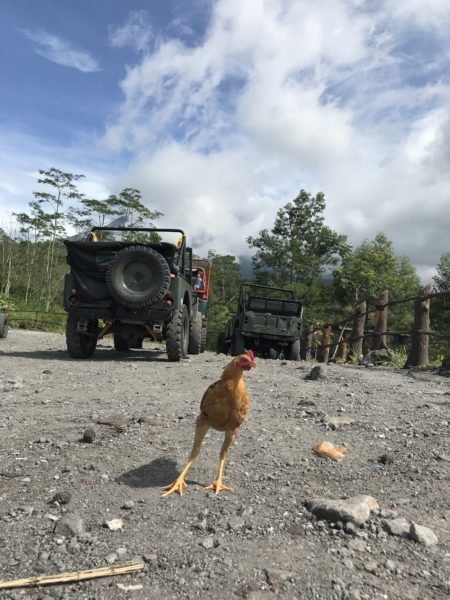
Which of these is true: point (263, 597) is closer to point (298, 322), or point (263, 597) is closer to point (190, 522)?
point (190, 522)

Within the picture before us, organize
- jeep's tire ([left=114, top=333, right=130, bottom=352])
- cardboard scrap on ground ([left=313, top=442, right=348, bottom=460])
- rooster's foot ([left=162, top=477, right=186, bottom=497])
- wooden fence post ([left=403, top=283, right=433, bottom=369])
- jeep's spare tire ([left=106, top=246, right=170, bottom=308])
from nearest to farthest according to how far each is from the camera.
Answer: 1. rooster's foot ([left=162, top=477, right=186, bottom=497])
2. cardboard scrap on ground ([left=313, top=442, right=348, bottom=460])
3. jeep's spare tire ([left=106, top=246, right=170, bottom=308])
4. wooden fence post ([left=403, top=283, right=433, bottom=369])
5. jeep's tire ([left=114, top=333, right=130, bottom=352])

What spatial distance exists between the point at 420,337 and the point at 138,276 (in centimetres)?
544

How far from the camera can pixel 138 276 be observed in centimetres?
796

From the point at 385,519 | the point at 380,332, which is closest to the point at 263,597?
the point at 385,519

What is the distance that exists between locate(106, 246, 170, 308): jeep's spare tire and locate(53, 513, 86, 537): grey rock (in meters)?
5.63

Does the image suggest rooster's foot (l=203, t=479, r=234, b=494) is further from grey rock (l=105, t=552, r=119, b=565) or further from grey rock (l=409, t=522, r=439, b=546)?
grey rock (l=409, t=522, r=439, b=546)

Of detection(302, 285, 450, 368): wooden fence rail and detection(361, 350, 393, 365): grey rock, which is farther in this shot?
detection(361, 350, 393, 365): grey rock


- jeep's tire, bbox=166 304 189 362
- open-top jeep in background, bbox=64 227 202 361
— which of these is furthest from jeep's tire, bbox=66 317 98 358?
jeep's tire, bbox=166 304 189 362

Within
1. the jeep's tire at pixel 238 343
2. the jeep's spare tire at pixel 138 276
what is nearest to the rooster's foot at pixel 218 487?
the jeep's spare tire at pixel 138 276

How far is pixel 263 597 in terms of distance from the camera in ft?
5.74

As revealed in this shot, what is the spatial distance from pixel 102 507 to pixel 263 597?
1.07 meters

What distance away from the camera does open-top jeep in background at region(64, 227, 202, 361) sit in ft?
25.8

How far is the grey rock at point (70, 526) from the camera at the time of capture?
2191 mm

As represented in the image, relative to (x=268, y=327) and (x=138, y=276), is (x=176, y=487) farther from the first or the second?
(x=268, y=327)
